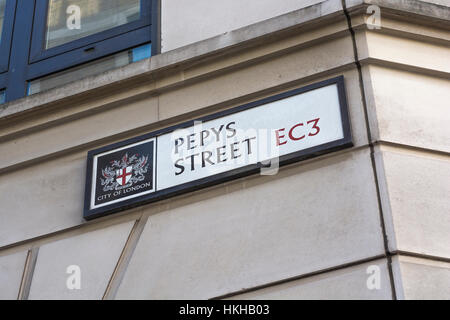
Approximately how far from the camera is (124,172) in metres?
6.16

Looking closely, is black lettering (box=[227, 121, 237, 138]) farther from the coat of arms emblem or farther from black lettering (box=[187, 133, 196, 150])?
the coat of arms emblem

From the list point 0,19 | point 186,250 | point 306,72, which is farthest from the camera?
point 0,19

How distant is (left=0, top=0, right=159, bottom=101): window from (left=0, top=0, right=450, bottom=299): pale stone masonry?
37 centimetres

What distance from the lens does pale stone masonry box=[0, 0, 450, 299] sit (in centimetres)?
515

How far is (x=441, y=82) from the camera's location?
5.90 meters

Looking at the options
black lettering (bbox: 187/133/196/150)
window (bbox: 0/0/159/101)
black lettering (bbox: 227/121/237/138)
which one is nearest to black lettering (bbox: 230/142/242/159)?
black lettering (bbox: 227/121/237/138)

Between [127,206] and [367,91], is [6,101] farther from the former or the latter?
[367,91]

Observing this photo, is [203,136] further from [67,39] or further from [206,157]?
[67,39]

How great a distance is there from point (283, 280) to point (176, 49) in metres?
2.10

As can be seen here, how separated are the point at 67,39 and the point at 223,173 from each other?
99.2 inches

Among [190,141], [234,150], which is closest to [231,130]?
[234,150]

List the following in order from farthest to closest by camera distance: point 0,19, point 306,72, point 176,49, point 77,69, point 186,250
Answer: point 0,19
point 77,69
point 176,49
point 306,72
point 186,250

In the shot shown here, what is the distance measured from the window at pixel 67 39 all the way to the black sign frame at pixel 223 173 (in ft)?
3.29
